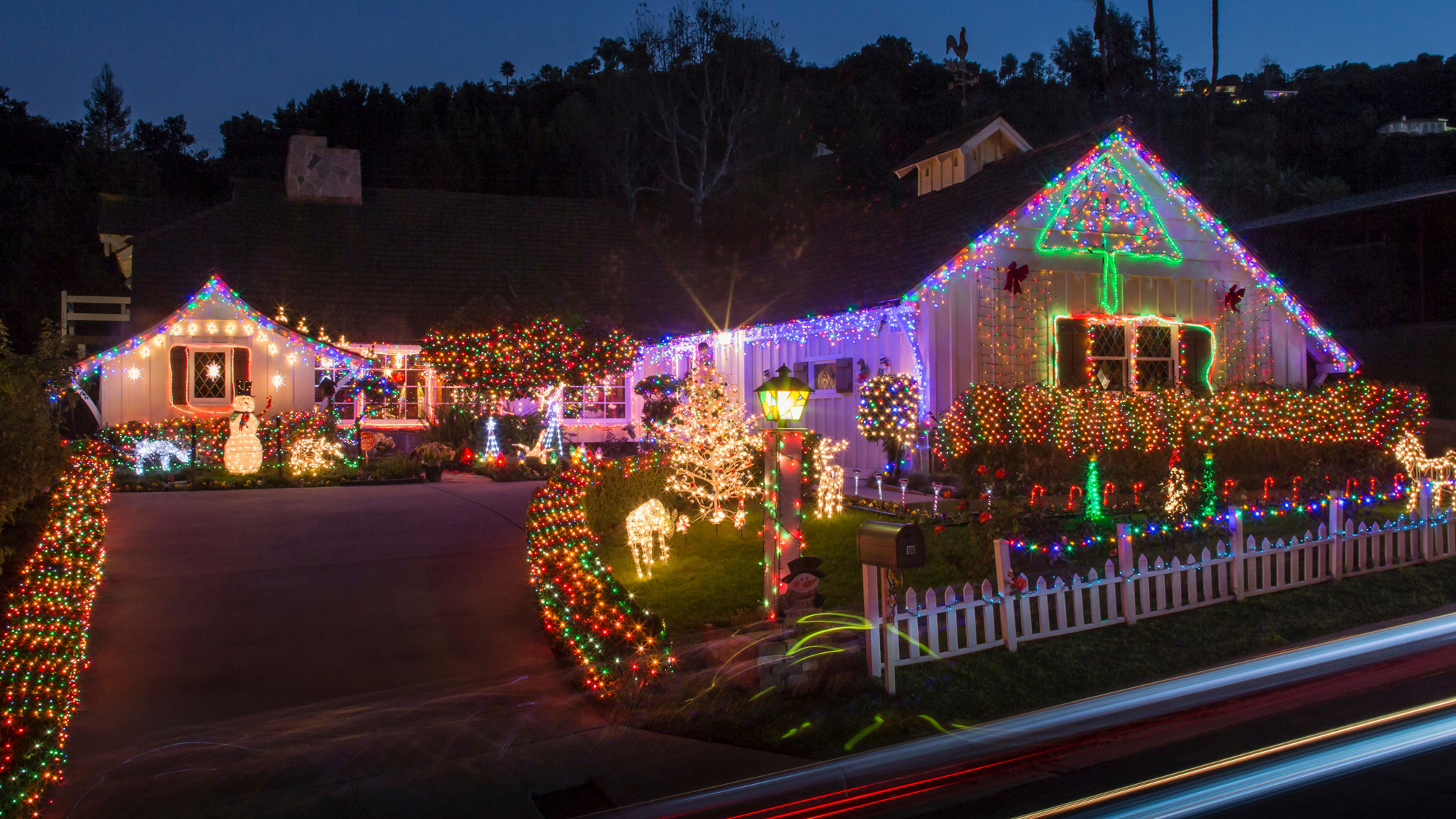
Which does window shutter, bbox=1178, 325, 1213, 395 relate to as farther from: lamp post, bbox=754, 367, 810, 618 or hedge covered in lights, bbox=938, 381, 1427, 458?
lamp post, bbox=754, 367, 810, 618

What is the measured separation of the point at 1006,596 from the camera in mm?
7078

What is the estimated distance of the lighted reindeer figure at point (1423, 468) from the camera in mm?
11180

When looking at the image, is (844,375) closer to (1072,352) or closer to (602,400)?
(1072,352)

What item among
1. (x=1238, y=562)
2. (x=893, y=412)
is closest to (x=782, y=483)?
(x=1238, y=562)

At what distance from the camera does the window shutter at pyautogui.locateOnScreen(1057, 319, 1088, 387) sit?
606 inches

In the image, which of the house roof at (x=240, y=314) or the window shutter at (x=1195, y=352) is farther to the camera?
the house roof at (x=240, y=314)

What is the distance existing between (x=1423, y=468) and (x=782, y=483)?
9.98m

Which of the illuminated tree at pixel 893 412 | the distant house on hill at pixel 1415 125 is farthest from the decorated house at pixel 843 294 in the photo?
the distant house on hill at pixel 1415 125

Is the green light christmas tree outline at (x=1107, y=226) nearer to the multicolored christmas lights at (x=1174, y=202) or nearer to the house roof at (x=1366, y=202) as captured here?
the multicolored christmas lights at (x=1174, y=202)

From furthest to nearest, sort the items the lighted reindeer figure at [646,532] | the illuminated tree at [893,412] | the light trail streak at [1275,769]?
the illuminated tree at [893,412] → the lighted reindeer figure at [646,532] → the light trail streak at [1275,769]

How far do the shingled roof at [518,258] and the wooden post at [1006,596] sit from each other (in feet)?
26.1

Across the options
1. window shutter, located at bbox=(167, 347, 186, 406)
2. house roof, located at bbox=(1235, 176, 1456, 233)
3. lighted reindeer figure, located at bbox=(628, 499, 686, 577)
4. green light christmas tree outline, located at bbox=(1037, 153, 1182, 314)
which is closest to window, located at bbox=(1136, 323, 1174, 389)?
green light christmas tree outline, located at bbox=(1037, 153, 1182, 314)

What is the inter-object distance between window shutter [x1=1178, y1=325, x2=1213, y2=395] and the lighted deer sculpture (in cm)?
1058

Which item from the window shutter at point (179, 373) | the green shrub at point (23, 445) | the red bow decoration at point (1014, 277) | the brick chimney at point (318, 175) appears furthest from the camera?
the brick chimney at point (318, 175)
